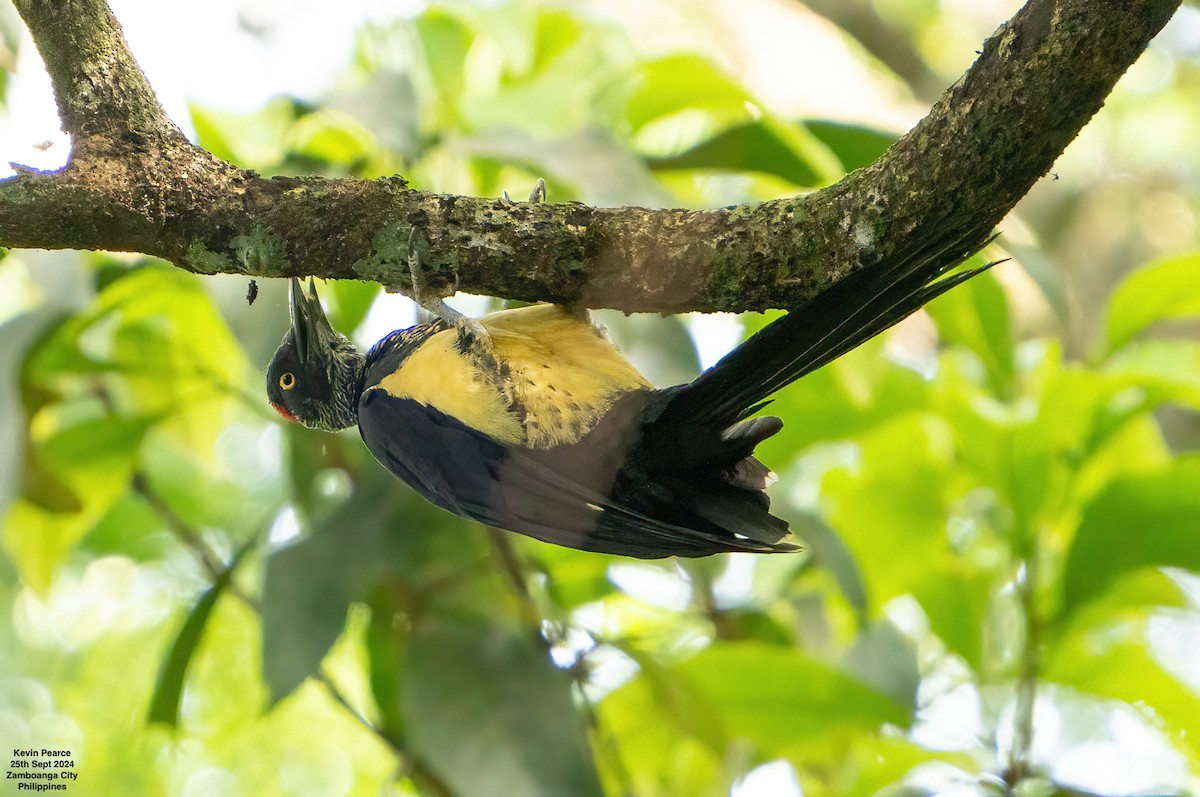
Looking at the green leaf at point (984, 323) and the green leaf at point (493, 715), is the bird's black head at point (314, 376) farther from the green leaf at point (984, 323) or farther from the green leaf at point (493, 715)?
the green leaf at point (984, 323)

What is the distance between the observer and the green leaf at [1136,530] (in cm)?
292

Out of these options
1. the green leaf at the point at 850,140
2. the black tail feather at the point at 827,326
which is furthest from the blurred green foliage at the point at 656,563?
the black tail feather at the point at 827,326

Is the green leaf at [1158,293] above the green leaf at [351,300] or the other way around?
above

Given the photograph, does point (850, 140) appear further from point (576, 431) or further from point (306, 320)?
point (306, 320)

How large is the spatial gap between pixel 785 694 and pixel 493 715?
2.90 ft

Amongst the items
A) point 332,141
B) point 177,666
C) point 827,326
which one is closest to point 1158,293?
point 827,326

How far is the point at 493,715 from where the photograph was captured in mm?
2996

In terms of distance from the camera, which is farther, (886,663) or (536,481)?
(886,663)

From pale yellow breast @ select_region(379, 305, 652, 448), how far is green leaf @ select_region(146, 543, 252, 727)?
3.41 ft

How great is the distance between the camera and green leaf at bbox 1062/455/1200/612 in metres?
2.92

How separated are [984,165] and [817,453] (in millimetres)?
3920

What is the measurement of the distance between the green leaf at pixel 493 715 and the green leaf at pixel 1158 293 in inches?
75.4

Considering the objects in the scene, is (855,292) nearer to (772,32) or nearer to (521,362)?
(521,362)

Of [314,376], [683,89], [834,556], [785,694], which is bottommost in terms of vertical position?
[785,694]
